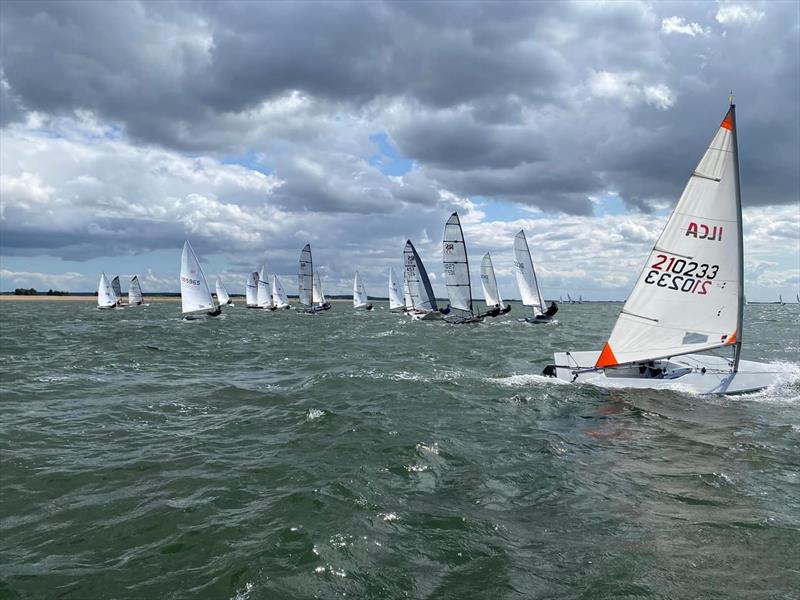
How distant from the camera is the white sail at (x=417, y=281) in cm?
5811

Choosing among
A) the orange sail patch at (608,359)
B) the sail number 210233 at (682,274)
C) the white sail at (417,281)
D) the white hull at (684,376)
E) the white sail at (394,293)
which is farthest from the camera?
the white sail at (394,293)

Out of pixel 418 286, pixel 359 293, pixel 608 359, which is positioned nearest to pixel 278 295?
pixel 359 293

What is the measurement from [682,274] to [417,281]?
149 feet

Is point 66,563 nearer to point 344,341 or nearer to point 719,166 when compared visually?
point 719,166

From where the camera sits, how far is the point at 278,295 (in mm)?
98875

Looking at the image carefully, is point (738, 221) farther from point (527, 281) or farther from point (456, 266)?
point (527, 281)

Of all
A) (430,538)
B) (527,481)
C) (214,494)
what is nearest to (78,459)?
(214,494)

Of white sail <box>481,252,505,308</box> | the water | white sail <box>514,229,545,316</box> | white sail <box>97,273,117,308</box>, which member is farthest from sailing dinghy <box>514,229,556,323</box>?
white sail <box>97,273,117,308</box>

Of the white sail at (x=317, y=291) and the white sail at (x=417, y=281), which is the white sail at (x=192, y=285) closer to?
the white sail at (x=417, y=281)

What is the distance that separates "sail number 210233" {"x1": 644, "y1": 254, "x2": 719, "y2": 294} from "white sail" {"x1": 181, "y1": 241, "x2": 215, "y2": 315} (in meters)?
43.8

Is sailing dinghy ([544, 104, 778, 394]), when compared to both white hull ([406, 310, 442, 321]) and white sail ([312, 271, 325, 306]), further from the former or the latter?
white sail ([312, 271, 325, 306])

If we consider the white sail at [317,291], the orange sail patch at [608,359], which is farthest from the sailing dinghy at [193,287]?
the orange sail patch at [608,359]

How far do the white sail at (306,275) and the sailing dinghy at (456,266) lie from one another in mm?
32381

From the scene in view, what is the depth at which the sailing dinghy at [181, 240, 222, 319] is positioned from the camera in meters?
49.5
